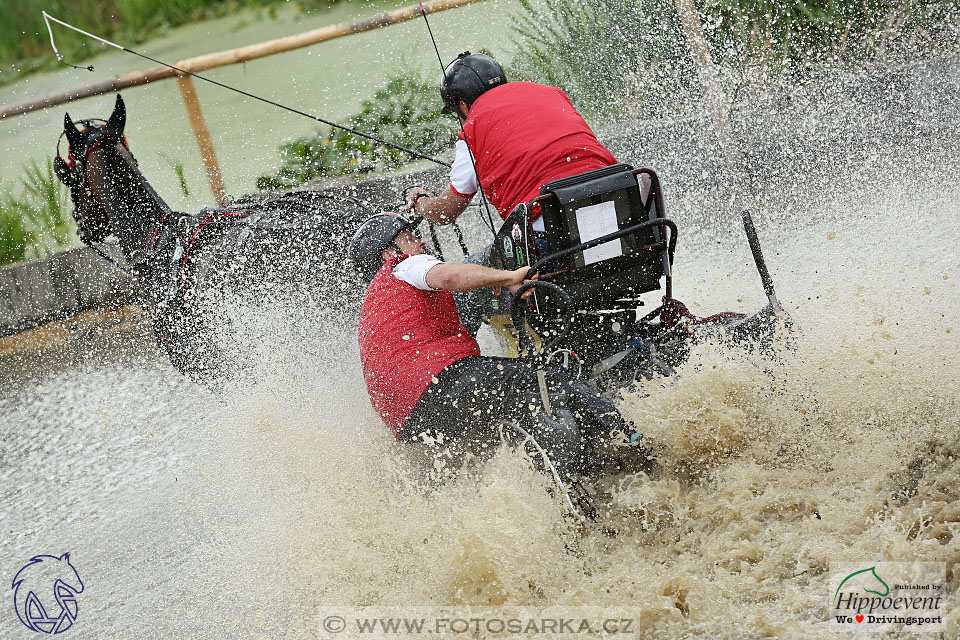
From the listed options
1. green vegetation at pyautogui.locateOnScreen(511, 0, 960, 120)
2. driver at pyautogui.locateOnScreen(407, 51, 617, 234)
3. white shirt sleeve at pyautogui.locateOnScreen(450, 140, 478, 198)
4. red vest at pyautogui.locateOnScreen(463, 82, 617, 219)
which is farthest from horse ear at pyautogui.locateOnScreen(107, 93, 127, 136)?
green vegetation at pyautogui.locateOnScreen(511, 0, 960, 120)

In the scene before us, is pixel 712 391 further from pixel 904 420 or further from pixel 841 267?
pixel 841 267

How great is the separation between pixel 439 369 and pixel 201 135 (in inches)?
179

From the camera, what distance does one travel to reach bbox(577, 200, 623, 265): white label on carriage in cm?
300

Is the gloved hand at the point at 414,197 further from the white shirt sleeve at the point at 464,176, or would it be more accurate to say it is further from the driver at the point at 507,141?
the white shirt sleeve at the point at 464,176

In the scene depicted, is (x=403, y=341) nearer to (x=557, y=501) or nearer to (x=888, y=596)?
(x=557, y=501)

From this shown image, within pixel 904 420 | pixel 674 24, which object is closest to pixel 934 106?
pixel 674 24

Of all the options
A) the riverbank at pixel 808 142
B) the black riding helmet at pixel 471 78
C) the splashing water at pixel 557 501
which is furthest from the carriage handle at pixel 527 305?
the riverbank at pixel 808 142

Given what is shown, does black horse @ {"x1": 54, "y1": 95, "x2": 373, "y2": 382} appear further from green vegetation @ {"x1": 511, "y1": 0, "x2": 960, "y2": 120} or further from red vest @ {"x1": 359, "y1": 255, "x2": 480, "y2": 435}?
green vegetation @ {"x1": 511, "y1": 0, "x2": 960, "y2": 120}

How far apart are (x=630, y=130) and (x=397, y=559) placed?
418 centimetres

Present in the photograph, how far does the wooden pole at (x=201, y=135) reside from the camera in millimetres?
6746

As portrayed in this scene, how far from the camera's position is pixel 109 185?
451 cm

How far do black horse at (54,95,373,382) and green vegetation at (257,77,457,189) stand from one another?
3.03 meters

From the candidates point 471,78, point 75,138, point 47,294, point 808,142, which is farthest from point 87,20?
point 471,78

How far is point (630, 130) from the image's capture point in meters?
6.34
